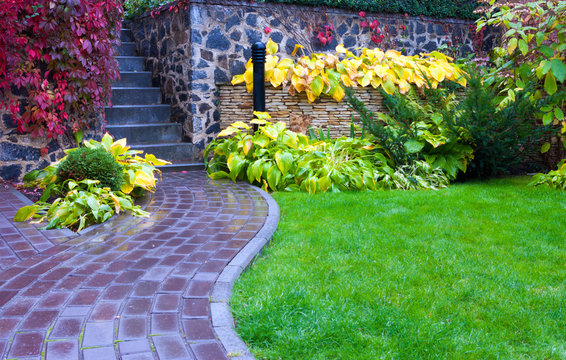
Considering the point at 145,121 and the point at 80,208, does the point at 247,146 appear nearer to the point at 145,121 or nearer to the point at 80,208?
the point at 80,208

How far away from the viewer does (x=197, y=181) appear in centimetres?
552

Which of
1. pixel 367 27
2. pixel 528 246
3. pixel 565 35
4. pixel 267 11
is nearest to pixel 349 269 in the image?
pixel 528 246

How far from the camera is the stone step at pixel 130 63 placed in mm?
7496

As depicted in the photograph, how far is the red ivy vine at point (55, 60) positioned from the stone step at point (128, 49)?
2412 mm

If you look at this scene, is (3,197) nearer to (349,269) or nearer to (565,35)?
(349,269)

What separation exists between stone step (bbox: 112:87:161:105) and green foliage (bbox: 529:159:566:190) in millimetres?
5259

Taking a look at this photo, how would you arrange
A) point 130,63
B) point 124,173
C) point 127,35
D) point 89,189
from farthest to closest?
point 127,35 → point 130,63 → point 124,173 → point 89,189

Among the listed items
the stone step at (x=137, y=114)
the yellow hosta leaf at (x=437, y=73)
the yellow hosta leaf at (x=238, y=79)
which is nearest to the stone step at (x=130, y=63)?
the stone step at (x=137, y=114)

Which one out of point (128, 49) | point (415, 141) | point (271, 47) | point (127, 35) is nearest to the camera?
point (415, 141)

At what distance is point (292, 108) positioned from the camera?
657 cm

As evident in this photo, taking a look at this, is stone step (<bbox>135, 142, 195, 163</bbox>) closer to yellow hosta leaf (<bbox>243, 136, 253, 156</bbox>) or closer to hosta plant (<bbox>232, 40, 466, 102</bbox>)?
hosta plant (<bbox>232, 40, 466, 102</bbox>)

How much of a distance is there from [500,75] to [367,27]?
8.02 feet

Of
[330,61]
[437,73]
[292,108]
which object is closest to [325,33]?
[330,61]

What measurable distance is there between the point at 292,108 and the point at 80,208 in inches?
139
